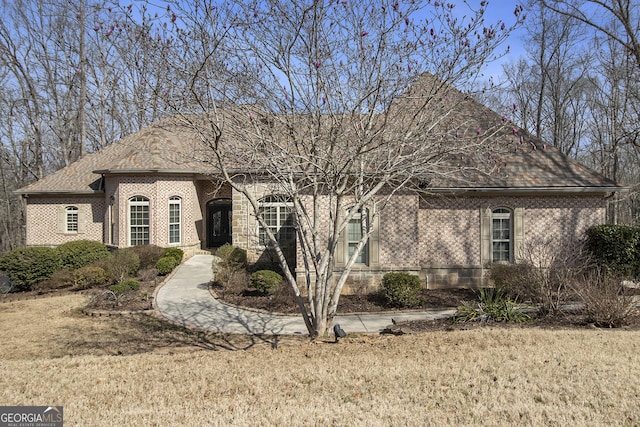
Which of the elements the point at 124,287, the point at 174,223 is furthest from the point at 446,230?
the point at 174,223

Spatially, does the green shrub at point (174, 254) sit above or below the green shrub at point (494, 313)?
above

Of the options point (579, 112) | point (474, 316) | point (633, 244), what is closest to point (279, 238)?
point (474, 316)

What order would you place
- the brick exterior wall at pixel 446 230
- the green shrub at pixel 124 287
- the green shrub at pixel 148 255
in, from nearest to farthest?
the green shrub at pixel 124 287
the brick exterior wall at pixel 446 230
the green shrub at pixel 148 255

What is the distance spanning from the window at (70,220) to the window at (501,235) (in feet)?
62.2

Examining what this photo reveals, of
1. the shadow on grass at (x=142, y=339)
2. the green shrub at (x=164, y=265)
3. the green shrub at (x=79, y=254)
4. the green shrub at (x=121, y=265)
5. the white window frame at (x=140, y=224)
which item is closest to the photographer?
the shadow on grass at (x=142, y=339)

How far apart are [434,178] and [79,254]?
1338cm

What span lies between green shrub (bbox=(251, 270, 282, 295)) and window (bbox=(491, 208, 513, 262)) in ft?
22.9

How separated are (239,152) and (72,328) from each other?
21.7ft

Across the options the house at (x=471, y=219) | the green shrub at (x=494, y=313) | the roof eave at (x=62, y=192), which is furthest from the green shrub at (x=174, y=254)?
the green shrub at (x=494, y=313)

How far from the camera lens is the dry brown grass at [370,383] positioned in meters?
4.34

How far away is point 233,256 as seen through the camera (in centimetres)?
1538

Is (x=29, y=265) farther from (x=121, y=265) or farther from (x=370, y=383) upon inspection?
(x=370, y=383)

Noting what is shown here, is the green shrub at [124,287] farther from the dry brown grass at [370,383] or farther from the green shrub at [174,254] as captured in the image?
the dry brown grass at [370,383]

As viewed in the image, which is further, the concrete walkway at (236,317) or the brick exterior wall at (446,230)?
the brick exterior wall at (446,230)
